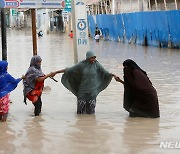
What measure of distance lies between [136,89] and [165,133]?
51.1 inches

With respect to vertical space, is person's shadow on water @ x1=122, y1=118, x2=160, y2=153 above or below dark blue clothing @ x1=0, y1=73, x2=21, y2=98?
below

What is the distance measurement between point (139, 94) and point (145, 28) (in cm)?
2384

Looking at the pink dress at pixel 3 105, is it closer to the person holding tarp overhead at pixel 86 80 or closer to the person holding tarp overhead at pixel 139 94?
the person holding tarp overhead at pixel 86 80

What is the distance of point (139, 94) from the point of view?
7.96 m

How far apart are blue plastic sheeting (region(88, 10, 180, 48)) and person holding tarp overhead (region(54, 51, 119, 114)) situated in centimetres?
1810

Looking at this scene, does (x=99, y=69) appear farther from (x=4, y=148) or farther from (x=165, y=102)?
(x=4, y=148)

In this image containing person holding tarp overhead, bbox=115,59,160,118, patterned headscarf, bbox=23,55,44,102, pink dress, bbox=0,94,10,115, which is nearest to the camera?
pink dress, bbox=0,94,10,115

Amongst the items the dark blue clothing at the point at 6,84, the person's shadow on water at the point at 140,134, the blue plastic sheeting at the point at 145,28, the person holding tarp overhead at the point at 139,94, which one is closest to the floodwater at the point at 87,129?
the person's shadow on water at the point at 140,134

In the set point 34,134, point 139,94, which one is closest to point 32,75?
point 34,134

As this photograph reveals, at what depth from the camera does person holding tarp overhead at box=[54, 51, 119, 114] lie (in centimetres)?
820

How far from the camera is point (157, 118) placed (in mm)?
7898

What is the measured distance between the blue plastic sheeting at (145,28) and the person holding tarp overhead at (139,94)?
18285 mm

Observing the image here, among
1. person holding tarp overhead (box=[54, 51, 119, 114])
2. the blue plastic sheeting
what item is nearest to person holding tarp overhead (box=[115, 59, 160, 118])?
person holding tarp overhead (box=[54, 51, 119, 114])

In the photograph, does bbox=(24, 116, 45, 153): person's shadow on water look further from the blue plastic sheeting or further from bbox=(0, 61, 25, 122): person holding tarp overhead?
the blue plastic sheeting
